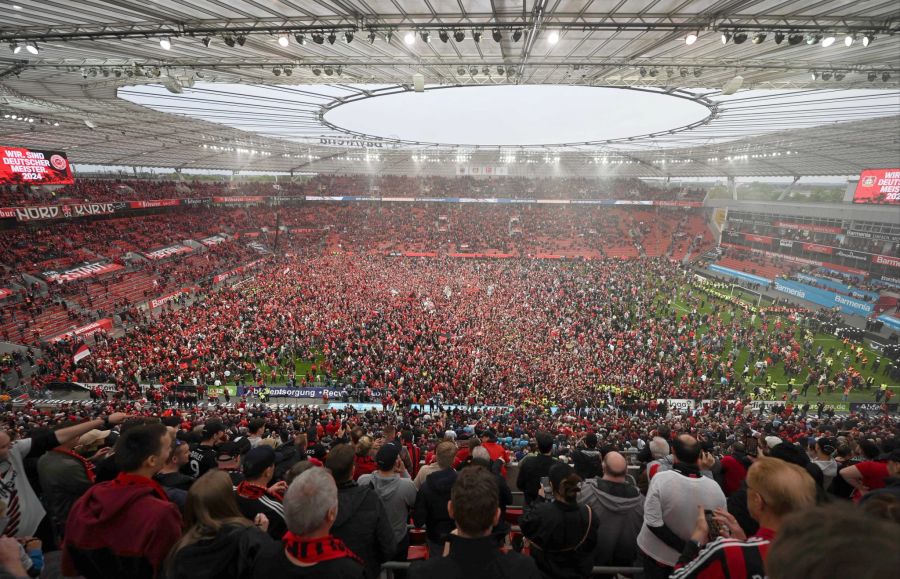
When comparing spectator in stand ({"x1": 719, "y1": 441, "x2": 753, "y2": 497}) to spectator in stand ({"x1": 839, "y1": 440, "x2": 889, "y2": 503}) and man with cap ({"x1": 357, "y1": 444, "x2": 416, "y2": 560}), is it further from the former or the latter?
man with cap ({"x1": 357, "y1": 444, "x2": 416, "y2": 560})

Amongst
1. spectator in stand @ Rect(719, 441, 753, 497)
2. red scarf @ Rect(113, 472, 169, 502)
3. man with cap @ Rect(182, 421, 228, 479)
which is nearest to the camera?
red scarf @ Rect(113, 472, 169, 502)

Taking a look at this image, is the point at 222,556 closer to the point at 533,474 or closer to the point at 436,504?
the point at 436,504

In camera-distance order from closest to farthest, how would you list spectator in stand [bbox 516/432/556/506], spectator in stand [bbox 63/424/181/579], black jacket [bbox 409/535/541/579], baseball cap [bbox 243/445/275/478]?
black jacket [bbox 409/535/541/579], spectator in stand [bbox 63/424/181/579], baseball cap [bbox 243/445/275/478], spectator in stand [bbox 516/432/556/506]

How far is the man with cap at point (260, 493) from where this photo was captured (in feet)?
9.21

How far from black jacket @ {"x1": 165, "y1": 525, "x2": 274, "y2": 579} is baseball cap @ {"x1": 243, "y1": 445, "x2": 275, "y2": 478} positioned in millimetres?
744

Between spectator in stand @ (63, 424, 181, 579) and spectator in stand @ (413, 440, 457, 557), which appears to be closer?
spectator in stand @ (63, 424, 181, 579)

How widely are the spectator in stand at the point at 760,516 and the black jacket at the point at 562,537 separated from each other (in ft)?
2.32

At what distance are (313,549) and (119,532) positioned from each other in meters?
1.27

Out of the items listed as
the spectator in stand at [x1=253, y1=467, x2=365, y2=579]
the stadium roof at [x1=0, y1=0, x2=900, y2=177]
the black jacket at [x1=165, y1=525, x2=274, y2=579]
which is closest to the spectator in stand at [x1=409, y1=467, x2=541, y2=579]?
the spectator in stand at [x1=253, y1=467, x2=365, y2=579]

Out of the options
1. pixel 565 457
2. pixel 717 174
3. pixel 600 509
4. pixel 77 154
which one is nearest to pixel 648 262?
pixel 717 174

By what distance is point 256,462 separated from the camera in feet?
9.55

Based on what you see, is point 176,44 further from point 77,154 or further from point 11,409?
point 77,154

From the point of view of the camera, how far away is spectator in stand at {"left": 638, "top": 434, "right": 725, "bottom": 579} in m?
2.79

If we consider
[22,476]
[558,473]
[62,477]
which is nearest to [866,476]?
[558,473]
